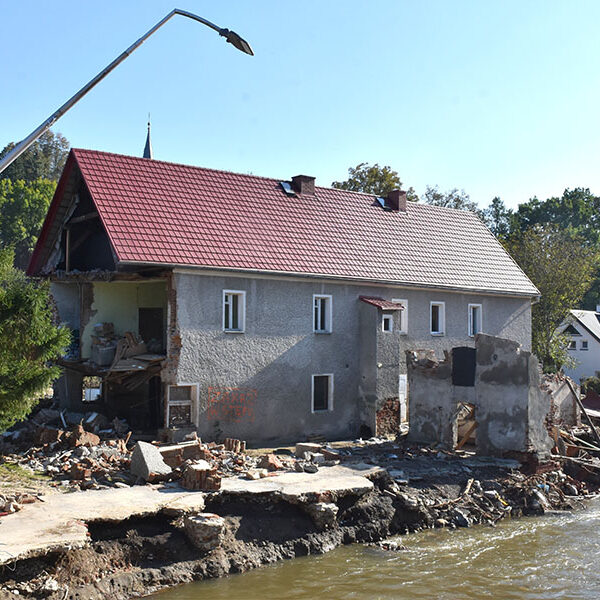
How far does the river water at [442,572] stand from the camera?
482 inches

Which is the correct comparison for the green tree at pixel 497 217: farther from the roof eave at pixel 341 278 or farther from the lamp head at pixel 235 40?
the lamp head at pixel 235 40

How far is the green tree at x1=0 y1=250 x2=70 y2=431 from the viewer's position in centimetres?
1196

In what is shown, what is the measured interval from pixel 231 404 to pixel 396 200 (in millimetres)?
12623

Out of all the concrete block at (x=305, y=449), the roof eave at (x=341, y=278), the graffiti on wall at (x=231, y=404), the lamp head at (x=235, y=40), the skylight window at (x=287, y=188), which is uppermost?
the skylight window at (x=287, y=188)

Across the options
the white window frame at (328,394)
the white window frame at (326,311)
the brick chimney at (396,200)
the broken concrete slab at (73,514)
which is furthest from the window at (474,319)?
the broken concrete slab at (73,514)

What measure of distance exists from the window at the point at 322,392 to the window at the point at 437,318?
17.5 ft

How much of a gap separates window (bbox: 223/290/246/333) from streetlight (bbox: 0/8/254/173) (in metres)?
10.3

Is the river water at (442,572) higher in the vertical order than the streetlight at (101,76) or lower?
lower

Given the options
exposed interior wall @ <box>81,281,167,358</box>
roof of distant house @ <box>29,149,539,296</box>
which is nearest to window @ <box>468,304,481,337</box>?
roof of distant house @ <box>29,149,539,296</box>

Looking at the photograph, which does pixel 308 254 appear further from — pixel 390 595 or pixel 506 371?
pixel 390 595

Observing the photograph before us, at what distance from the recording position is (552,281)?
40.5m

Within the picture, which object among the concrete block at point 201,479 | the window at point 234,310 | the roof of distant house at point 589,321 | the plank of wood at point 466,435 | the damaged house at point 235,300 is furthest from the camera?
the roof of distant house at point 589,321

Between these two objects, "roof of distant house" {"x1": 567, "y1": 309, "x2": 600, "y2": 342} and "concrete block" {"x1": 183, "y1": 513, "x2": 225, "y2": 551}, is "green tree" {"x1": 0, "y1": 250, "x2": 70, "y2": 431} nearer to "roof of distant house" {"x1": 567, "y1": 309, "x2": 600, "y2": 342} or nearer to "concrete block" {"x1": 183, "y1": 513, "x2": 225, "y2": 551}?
"concrete block" {"x1": 183, "y1": 513, "x2": 225, "y2": 551}

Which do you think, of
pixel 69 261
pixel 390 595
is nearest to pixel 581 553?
pixel 390 595
